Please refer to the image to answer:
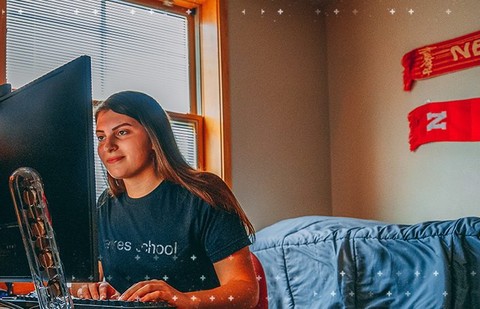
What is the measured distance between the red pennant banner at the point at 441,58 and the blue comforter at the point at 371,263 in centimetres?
71

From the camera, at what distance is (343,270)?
6.61ft

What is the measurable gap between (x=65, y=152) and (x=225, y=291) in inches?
15.2

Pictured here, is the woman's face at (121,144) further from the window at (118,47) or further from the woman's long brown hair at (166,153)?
the window at (118,47)

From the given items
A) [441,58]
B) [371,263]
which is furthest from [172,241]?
[441,58]

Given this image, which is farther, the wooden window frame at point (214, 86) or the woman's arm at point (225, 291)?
the wooden window frame at point (214, 86)

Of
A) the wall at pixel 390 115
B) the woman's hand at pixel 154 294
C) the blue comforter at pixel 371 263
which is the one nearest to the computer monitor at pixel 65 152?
the woman's hand at pixel 154 294

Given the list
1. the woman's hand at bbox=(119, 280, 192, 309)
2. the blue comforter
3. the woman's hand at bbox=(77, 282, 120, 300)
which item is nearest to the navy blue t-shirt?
the woman's hand at bbox=(77, 282, 120, 300)

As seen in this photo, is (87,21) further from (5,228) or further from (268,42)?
(5,228)

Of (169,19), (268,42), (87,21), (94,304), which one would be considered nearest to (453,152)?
(268,42)

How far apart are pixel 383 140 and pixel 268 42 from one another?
650 mm

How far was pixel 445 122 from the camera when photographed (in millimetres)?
2432

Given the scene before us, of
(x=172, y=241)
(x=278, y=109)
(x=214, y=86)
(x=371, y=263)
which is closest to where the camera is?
(x=172, y=241)

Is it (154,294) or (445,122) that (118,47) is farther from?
(154,294)

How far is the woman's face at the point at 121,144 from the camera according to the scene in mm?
1059
